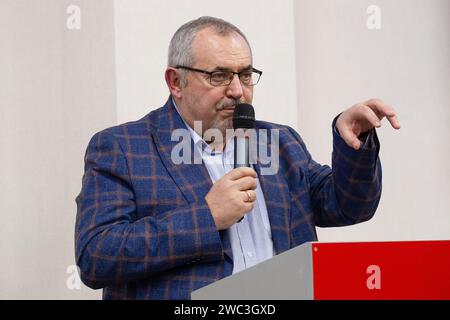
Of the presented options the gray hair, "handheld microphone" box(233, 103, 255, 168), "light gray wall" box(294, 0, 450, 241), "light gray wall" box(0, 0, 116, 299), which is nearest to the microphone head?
"handheld microphone" box(233, 103, 255, 168)

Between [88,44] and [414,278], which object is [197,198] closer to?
[414,278]

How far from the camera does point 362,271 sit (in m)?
0.88

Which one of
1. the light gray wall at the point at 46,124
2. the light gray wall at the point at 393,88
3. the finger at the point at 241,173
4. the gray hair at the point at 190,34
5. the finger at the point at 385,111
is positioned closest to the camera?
the finger at the point at 385,111

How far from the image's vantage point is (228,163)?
5.29 ft

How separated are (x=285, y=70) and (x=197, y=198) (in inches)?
34.0

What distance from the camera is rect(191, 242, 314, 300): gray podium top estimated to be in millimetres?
898

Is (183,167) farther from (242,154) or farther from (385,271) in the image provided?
(385,271)

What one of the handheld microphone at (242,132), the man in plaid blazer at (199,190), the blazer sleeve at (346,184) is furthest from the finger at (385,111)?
the handheld microphone at (242,132)

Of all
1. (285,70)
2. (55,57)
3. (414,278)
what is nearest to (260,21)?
(285,70)

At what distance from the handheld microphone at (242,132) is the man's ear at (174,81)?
238 millimetres

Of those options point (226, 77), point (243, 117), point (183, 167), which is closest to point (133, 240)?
point (183, 167)

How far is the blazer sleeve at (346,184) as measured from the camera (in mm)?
1500

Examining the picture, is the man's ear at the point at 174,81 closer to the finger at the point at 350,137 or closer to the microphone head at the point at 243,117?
the microphone head at the point at 243,117

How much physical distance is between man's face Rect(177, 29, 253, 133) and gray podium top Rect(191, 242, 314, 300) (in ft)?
2.32
